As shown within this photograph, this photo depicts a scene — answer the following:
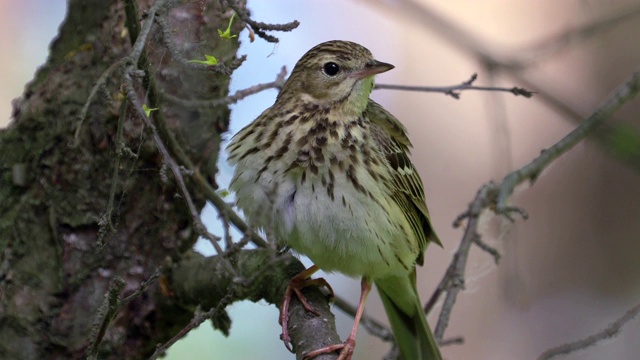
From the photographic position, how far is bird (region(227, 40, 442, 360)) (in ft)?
10.1

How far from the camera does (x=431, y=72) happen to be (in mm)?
6344

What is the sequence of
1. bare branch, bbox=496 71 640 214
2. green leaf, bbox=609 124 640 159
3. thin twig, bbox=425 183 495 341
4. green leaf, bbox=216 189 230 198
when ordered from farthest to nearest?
green leaf, bbox=216 189 230 198
thin twig, bbox=425 183 495 341
bare branch, bbox=496 71 640 214
green leaf, bbox=609 124 640 159

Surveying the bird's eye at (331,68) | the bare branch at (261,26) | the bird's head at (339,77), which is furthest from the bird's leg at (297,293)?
the bare branch at (261,26)

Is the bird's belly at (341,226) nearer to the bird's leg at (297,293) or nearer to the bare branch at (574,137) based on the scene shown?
the bird's leg at (297,293)

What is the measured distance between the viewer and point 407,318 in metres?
3.74

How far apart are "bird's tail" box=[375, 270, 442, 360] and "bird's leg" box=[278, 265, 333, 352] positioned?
368mm

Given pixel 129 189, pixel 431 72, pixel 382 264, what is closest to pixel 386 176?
pixel 382 264

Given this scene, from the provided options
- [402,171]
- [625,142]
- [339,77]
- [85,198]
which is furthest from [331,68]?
[625,142]

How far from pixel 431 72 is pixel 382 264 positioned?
3297mm

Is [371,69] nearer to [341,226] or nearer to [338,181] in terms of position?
[338,181]

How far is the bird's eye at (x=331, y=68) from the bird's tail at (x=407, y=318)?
0.86 metres

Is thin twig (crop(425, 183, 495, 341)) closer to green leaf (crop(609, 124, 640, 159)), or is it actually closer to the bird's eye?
green leaf (crop(609, 124, 640, 159))

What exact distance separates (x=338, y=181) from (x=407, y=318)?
3.08 feet

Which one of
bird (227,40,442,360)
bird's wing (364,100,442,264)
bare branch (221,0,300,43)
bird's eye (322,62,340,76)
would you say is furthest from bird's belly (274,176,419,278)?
bare branch (221,0,300,43)
